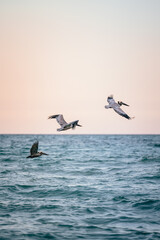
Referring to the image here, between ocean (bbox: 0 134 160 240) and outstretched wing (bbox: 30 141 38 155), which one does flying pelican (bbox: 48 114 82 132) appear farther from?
ocean (bbox: 0 134 160 240)

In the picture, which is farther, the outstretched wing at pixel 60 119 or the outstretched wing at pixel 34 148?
the outstretched wing at pixel 34 148

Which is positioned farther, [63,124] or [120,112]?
[63,124]

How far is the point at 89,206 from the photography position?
1631 centimetres

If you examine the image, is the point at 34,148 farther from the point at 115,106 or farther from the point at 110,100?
the point at 115,106

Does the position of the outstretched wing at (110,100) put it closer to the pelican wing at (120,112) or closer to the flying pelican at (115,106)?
the flying pelican at (115,106)

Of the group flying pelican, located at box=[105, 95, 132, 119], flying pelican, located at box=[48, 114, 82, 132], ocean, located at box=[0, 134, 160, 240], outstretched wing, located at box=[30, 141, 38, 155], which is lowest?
ocean, located at box=[0, 134, 160, 240]

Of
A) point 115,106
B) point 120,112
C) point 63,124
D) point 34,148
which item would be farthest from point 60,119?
point 120,112

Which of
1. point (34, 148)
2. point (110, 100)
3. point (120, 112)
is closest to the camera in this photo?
point (120, 112)

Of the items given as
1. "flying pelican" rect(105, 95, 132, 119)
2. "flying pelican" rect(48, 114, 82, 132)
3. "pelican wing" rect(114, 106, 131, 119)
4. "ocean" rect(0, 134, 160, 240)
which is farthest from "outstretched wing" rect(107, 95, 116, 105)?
"ocean" rect(0, 134, 160, 240)

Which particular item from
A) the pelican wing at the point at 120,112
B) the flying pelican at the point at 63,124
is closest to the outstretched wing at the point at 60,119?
the flying pelican at the point at 63,124

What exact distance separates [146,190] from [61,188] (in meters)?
4.74

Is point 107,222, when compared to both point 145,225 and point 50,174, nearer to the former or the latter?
point 145,225

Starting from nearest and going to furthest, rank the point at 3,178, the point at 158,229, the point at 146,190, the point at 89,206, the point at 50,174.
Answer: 1. the point at 158,229
2. the point at 89,206
3. the point at 146,190
4. the point at 3,178
5. the point at 50,174

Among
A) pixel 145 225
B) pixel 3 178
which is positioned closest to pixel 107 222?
pixel 145 225
